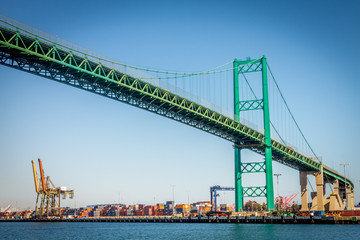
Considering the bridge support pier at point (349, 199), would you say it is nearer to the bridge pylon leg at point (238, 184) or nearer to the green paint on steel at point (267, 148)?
the green paint on steel at point (267, 148)

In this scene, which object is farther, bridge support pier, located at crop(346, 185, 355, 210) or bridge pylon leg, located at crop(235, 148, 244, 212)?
bridge support pier, located at crop(346, 185, 355, 210)

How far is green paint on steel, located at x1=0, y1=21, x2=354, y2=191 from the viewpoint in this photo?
161 ft

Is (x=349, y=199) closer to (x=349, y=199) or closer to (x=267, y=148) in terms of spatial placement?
(x=349, y=199)

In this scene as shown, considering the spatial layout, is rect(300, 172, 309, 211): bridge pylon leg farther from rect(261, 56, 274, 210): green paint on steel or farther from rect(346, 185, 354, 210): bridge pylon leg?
rect(261, 56, 274, 210): green paint on steel

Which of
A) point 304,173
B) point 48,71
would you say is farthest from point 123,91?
point 304,173

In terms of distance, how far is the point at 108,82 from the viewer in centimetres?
5975

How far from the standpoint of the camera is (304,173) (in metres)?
122

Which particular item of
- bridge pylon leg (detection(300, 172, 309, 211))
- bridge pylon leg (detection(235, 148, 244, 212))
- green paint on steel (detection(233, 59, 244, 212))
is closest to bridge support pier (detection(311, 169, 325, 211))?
bridge pylon leg (detection(300, 172, 309, 211))

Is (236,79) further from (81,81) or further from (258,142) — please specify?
(81,81)

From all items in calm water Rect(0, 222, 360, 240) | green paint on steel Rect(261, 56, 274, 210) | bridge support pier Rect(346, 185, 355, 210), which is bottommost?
calm water Rect(0, 222, 360, 240)

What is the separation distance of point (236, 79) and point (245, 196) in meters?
24.3

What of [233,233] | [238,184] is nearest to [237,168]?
[238,184]

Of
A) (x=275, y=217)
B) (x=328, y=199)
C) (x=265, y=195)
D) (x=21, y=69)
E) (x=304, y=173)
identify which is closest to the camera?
(x=21, y=69)

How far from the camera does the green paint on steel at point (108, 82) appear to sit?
49000 millimetres
